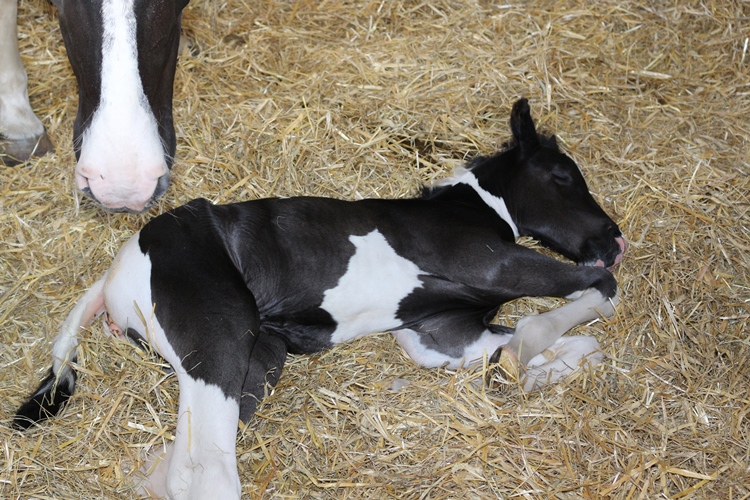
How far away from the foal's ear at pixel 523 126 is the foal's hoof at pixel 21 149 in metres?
2.47

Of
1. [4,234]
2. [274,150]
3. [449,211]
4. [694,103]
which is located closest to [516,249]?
[449,211]

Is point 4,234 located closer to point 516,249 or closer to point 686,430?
point 516,249

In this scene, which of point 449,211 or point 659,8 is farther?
point 659,8

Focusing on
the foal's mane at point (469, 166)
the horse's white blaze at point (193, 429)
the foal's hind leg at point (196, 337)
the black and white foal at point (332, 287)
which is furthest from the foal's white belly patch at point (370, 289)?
the horse's white blaze at point (193, 429)

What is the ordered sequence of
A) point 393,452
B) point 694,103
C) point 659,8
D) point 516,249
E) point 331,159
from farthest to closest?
point 659,8 → point 694,103 → point 331,159 → point 516,249 → point 393,452

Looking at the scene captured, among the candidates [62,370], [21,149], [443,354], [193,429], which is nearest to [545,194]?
[443,354]

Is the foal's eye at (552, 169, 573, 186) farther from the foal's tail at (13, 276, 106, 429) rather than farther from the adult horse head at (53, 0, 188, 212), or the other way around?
the foal's tail at (13, 276, 106, 429)

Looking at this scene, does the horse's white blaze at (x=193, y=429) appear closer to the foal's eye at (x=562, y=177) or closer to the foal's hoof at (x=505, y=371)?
the foal's hoof at (x=505, y=371)

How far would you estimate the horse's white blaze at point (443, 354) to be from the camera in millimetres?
3568

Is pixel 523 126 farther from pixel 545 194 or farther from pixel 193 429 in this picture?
pixel 193 429

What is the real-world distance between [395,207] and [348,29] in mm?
1837

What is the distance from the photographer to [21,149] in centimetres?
422

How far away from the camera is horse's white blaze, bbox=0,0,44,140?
4141mm

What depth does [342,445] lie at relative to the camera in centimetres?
305
